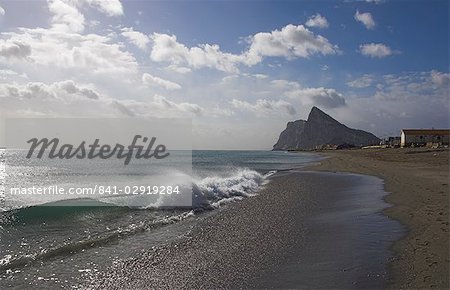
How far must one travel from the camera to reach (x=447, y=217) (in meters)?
10.9

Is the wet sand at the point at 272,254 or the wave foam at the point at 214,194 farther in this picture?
the wave foam at the point at 214,194

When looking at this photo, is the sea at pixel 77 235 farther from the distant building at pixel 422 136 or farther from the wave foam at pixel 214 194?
the distant building at pixel 422 136

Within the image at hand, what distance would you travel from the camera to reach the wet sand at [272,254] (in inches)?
265

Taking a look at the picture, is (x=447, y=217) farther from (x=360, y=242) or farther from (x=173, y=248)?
(x=173, y=248)

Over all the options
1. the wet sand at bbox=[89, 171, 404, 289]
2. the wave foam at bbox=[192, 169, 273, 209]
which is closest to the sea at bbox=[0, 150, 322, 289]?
→ the wave foam at bbox=[192, 169, 273, 209]

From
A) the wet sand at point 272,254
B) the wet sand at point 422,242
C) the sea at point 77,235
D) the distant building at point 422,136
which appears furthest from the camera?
the distant building at point 422,136

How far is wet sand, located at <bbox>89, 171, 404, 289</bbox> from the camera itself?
22.1 ft

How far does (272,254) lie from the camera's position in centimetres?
839

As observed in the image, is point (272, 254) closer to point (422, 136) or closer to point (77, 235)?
point (77, 235)

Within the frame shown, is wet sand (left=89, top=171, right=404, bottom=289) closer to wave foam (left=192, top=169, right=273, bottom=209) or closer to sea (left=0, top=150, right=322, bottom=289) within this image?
sea (left=0, top=150, right=322, bottom=289)

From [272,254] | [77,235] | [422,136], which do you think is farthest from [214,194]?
[422,136]

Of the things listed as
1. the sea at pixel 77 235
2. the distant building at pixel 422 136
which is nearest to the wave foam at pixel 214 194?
the sea at pixel 77 235

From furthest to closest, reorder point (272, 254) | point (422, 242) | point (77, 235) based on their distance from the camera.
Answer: point (77, 235)
point (422, 242)
point (272, 254)

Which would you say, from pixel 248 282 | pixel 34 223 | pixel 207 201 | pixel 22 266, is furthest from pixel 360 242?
pixel 34 223
